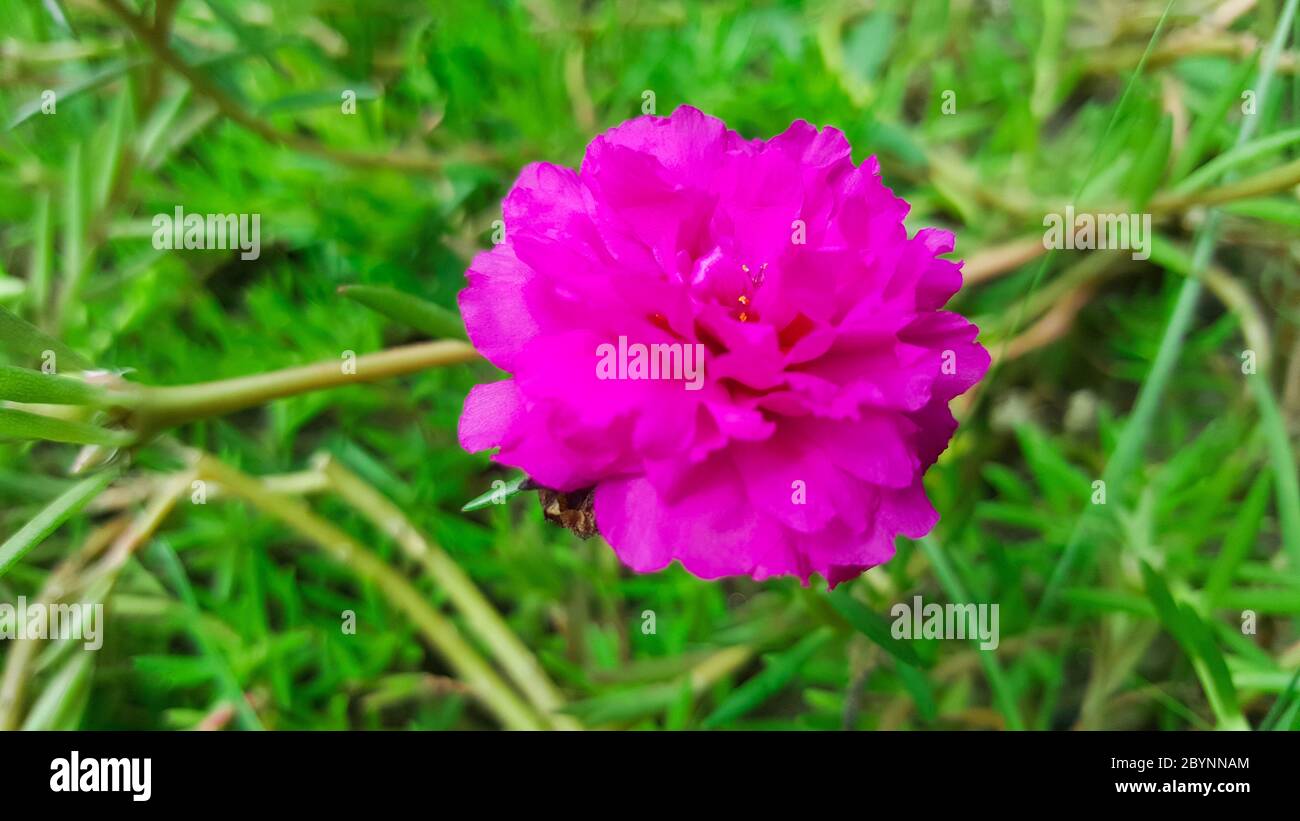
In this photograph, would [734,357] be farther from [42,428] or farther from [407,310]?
[42,428]

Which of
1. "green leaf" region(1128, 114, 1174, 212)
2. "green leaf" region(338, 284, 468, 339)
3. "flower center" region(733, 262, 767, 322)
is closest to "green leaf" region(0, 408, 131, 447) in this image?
"green leaf" region(338, 284, 468, 339)

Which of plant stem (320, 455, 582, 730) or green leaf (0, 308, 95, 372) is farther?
plant stem (320, 455, 582, 730)

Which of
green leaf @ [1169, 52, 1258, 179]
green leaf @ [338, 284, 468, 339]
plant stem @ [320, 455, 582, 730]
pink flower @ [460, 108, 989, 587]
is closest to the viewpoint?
pink flower @ [460, 108, 989, 587]

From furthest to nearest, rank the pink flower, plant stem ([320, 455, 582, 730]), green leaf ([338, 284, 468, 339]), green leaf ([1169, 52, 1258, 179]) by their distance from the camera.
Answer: plant stem ([320, 455, 582, 730]), green leaf ([1169, 52, 1258, 179]), green leaf ([338, 284, 468, 339]), the pink flower

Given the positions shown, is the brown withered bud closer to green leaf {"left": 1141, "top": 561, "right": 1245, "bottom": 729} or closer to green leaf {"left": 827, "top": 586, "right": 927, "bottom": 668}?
green leaf {"left": 827, "top": 586, "right": 927, "bottom": 668}

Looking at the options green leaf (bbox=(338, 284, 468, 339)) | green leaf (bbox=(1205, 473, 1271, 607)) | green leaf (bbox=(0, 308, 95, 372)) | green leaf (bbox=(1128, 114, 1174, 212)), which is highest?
green leaf (bbox=(1128, 114, 1174, 212))
